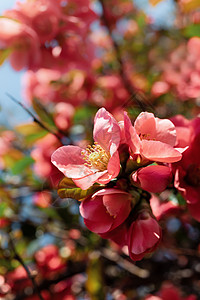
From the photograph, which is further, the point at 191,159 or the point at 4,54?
the point at 4,54

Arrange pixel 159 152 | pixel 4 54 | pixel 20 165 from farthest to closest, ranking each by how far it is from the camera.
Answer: pixel 20 165
pixel 4 54
pixel 159 152

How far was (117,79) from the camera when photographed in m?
1.54

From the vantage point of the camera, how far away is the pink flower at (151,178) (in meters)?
0.43

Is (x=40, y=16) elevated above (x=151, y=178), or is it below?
above

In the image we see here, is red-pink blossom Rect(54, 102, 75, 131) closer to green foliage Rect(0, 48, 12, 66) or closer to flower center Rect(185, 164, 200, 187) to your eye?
green foliage Rect(0, 48, 12, 66)

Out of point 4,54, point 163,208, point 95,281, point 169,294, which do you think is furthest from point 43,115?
point 169,294

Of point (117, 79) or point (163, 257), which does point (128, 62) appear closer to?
point (117, 79)

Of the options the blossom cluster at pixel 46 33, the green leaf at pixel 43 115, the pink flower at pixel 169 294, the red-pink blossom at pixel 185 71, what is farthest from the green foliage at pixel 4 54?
the pink flower at pixel 169 294

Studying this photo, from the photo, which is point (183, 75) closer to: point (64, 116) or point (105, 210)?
point (64, 116)

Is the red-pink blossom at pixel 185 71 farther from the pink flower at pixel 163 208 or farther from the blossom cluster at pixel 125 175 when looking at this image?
the blossom cluster at pixel 125 175

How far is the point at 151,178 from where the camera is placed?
0.43 metres

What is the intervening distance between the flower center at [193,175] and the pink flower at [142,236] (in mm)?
115

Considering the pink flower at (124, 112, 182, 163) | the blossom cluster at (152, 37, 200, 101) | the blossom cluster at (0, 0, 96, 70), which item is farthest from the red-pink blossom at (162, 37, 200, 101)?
the pink flower at (124, 112, 182, 163)

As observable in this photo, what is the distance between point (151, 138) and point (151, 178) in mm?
75
